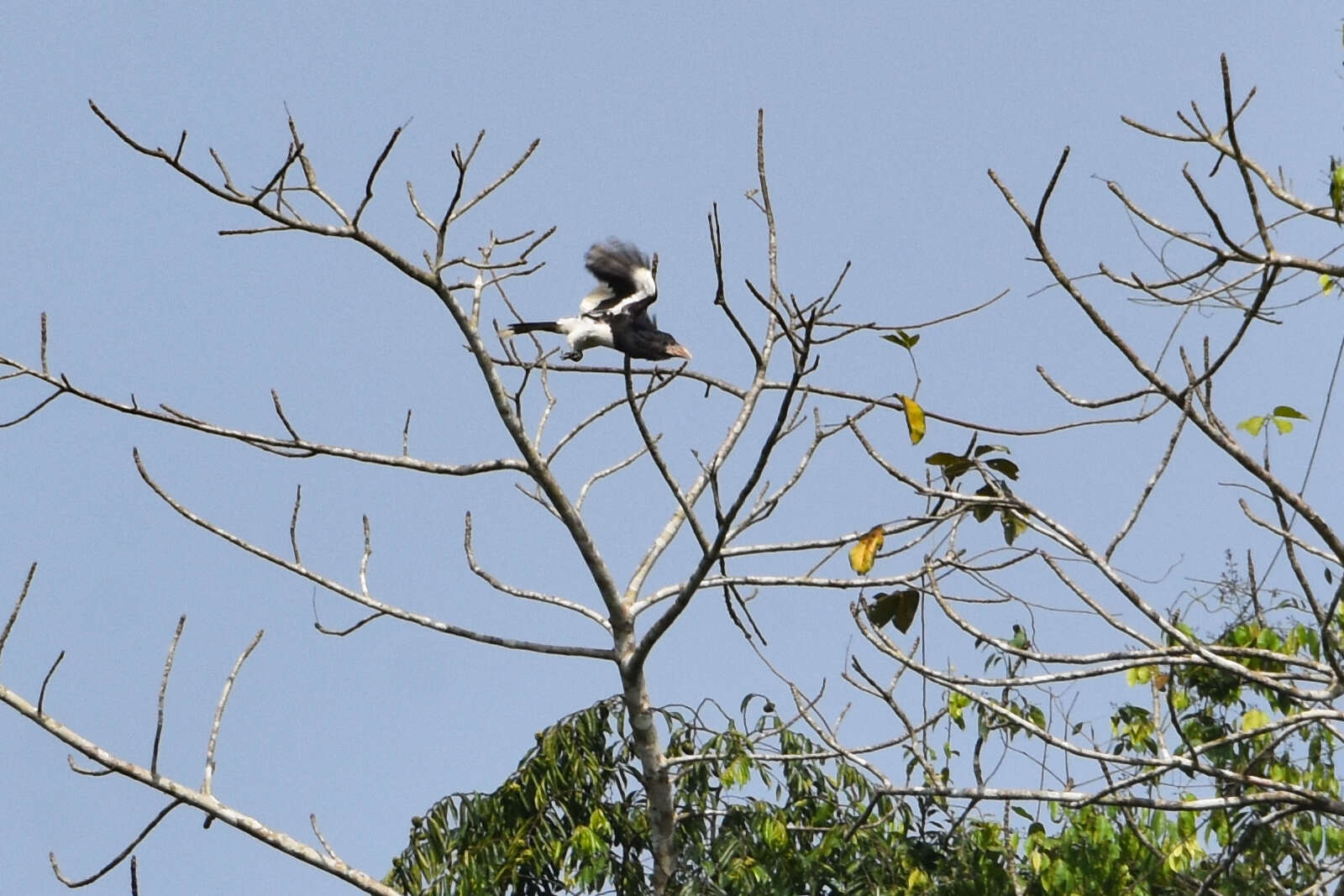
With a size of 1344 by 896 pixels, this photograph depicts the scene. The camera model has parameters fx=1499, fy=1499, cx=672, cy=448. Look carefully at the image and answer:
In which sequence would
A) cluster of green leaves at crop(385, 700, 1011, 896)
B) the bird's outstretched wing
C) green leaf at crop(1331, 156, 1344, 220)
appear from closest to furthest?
1. green leaf at crop(1331, 156, 1344, 220)
2. cluster of green leaves at crop(385, 700, 1011, 896)
3. the bird's outstretched wing

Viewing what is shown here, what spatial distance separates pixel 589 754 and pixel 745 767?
60 centimetres

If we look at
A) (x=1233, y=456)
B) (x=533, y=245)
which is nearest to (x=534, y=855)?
(x=533, y=245)

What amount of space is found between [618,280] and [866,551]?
429 cm

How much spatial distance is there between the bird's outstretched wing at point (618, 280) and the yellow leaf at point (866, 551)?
375cm

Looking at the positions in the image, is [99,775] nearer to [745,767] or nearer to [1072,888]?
[745,767]

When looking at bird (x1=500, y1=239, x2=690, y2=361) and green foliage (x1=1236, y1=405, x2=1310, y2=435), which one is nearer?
green foliage (x1=1236, y1=405, x2=1310, y2=435)

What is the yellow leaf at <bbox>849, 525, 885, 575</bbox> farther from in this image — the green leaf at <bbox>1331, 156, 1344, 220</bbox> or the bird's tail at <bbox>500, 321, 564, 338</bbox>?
the bird's tail at <bbox>500, 321, 564, 338</bbox>

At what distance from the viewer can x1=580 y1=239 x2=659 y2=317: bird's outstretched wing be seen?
734 cm

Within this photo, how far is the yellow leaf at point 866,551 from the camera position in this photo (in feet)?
11.5

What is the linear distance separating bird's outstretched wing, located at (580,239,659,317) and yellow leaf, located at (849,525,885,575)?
3752mm

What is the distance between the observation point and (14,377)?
4094 millimetres

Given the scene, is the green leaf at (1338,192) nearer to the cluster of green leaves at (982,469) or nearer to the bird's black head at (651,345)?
the cluster of green leaves at (982,469)

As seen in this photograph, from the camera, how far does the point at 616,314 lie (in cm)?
771

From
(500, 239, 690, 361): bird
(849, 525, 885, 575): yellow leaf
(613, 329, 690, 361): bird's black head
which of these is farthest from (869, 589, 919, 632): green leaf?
A: (613, 329, 690, 361): bird's black head
